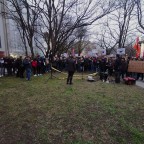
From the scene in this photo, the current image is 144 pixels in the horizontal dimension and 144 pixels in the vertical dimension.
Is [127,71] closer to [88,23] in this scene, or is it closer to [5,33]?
[88,23]

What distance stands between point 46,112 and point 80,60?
1588cm

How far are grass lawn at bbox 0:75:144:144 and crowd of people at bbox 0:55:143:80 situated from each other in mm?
6446

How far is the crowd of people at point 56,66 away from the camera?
15.0 metres

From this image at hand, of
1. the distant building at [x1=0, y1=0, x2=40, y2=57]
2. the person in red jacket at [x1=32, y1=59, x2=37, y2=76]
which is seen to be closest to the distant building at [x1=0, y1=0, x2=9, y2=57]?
the distant building at [x1=0, y1=0, x2=40, y2=57]

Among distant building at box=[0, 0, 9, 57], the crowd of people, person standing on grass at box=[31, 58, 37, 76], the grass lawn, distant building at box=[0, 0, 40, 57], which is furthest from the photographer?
distant building at box=[0, 0, 40, 57]

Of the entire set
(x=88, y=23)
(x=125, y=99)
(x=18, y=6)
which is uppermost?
(x=18, y=6)

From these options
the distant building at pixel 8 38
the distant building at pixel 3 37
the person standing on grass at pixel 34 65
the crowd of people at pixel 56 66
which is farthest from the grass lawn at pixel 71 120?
the distant building at pixel 3 37

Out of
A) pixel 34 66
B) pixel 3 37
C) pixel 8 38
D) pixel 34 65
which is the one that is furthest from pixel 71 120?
pixel 8 38

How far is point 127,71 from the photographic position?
15.9 metres

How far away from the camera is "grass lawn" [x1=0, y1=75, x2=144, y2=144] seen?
4891 millimetres

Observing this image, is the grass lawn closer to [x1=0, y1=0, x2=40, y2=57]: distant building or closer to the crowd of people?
the crowd of people

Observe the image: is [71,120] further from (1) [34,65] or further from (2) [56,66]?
(2) [56,66]

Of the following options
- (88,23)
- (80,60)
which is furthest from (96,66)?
(88,23)

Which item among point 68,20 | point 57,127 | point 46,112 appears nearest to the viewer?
point 57,127
